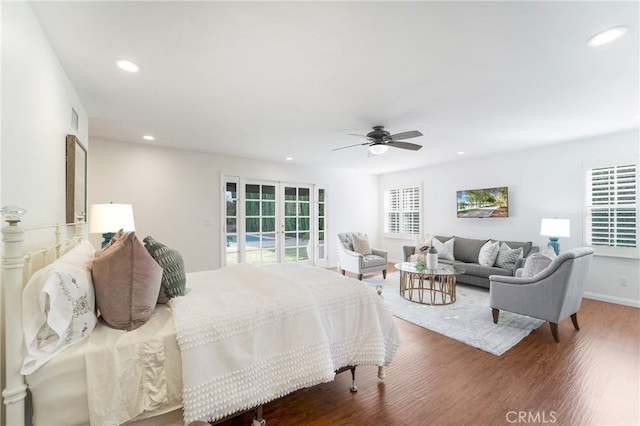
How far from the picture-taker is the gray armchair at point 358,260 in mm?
5270

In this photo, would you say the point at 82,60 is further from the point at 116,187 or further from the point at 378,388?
the point at 378,388

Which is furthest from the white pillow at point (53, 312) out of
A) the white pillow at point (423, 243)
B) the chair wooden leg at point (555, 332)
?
the white pillow at point (423, 243)

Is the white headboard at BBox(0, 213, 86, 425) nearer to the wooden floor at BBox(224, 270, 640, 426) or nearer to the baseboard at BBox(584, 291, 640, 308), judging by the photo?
the wooden floor at BBox(224, 270, 640, 426)

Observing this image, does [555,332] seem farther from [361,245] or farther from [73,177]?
[73,177]

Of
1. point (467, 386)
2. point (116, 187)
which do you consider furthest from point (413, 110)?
point (116, 187)

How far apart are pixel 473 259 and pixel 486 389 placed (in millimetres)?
3434

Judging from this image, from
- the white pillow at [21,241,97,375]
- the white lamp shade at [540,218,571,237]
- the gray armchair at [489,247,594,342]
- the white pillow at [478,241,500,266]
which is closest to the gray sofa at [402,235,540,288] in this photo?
the white pillow at [478,241,500,266]

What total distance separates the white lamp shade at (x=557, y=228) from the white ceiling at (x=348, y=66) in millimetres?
1326

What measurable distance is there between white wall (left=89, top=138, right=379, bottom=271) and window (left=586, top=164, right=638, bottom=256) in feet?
17.2

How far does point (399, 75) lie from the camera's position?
226 centimetres

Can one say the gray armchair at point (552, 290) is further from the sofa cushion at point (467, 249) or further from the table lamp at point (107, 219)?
the table lamp at point (107, 219)

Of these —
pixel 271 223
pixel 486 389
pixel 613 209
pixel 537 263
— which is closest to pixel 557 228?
pixel 613 209

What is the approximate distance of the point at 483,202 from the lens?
212 inches

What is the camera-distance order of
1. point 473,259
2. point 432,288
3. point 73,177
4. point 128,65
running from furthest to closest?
point 473,259, point 432,288, point 73,177, point 128,65
